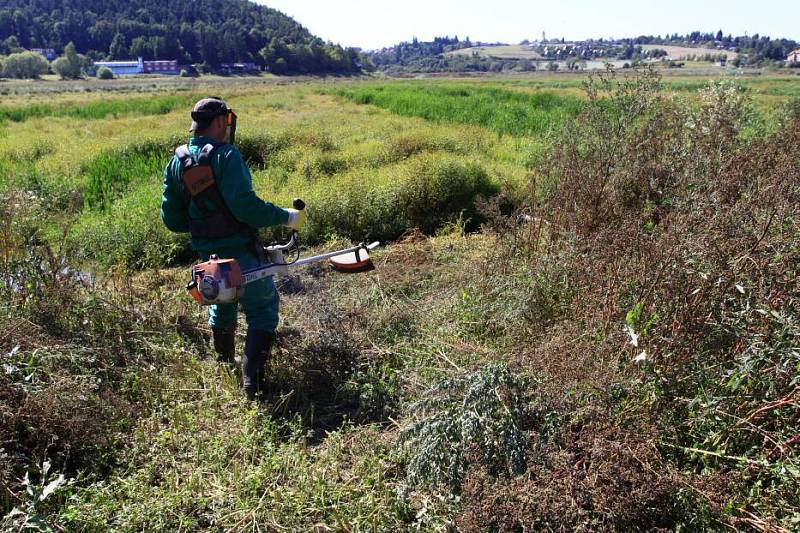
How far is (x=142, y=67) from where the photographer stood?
318 ft

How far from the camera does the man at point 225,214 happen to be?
120 inches

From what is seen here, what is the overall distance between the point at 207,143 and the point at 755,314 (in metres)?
3.07

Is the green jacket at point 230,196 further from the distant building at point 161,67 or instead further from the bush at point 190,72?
the distant building at point 161,67

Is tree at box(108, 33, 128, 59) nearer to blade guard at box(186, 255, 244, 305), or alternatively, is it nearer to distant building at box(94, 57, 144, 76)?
distant building at box(94, 57, 144, 76)

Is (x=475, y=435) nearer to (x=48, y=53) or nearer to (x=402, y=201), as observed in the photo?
(x=402, y=201)

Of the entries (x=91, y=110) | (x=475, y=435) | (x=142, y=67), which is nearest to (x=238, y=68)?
(x=142, y=67)

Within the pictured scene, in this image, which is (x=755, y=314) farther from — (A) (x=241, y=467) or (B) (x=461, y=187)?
(B) (x=461, y=187)

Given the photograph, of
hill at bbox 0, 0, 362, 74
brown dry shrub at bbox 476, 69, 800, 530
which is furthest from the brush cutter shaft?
hill at bbox 0, 0, 362, 74

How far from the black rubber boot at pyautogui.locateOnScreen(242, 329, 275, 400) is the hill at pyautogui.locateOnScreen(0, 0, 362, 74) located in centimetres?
10008

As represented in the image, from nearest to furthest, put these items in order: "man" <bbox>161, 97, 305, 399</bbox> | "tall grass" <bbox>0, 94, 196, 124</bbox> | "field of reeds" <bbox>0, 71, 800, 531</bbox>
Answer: "field of reeds" <bbox>0, 71, 800, 531</bbox>, "man" <bbox>161, 97, 305, 399</bbox>, "tall grass" <bbox>0, 94, 196, 124</bbox>

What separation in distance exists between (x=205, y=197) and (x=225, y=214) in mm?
151

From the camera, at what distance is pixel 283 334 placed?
3.73 m

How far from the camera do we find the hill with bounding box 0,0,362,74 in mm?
98750

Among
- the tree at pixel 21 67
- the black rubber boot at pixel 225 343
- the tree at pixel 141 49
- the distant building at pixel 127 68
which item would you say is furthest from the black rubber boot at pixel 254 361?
the tree at pixel 141 49
